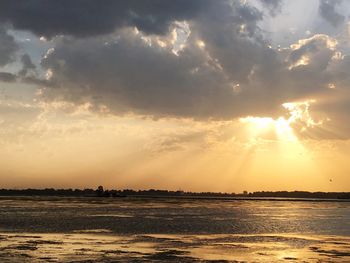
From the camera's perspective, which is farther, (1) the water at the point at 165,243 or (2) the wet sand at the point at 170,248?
(1) the water at the point at 165,243

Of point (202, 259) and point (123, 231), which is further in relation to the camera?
point (123, 231)

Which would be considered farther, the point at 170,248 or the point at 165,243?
the point at 165,243

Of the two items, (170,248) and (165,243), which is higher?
(165,243)

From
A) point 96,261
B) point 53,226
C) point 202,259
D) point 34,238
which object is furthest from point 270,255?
point 53,226

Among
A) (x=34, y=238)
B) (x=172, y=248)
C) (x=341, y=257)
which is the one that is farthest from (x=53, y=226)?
(x=341, y=257)

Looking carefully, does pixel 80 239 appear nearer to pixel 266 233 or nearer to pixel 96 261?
pixel 96 261

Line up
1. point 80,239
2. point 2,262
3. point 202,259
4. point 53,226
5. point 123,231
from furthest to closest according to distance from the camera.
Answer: point 53,226 → point 123,231 → point 80,239 → point 202,259 → point 2,262

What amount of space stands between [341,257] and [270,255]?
14.5ft

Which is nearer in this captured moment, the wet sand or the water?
the wet sand

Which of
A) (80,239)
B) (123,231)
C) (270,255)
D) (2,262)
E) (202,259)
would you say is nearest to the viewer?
(2,262)

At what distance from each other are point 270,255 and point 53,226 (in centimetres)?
2787

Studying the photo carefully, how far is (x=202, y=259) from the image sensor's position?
31328mm

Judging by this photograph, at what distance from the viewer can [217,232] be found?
51.7 metres

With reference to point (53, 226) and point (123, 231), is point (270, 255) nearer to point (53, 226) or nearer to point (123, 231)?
point (123, 231)
